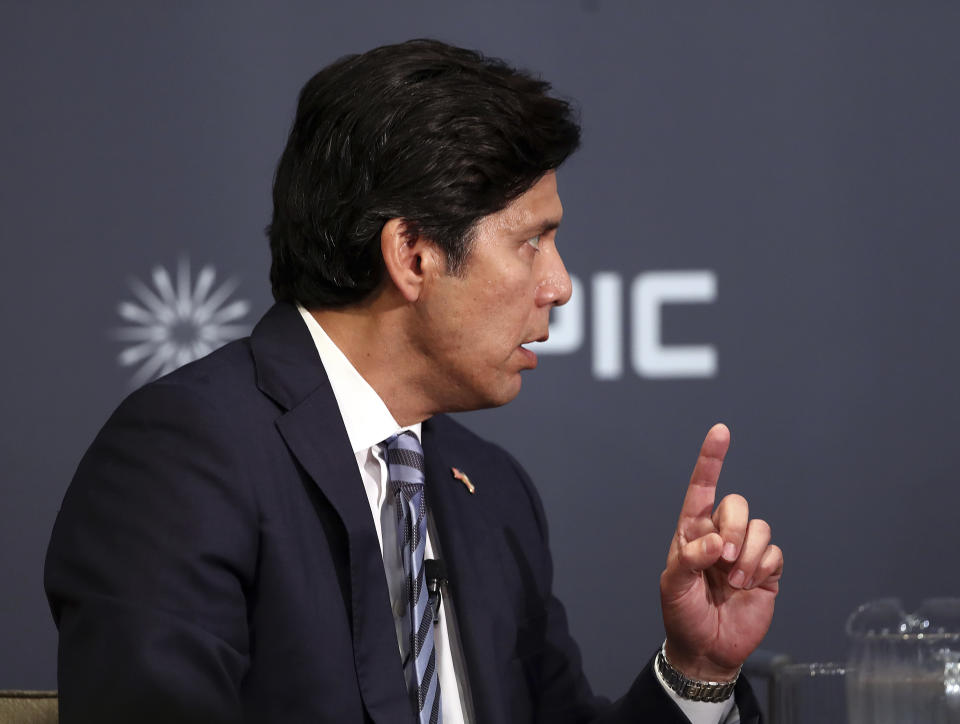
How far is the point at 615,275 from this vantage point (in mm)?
2807

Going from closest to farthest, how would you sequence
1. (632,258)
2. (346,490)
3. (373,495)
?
(346,490)
(373,495)
(632,258)

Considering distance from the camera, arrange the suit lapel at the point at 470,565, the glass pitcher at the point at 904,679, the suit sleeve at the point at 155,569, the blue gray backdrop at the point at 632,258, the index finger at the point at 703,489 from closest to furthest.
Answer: the suit sleeve at the point at 155,569, the glass pitcher at the point at 904,679, the index finger at the point at 703,489, the suit lapel at the point at 470,565, the blue gray backdrop at the point at 632,258

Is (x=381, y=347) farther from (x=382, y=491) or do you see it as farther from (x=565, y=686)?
(x=565, y=686)

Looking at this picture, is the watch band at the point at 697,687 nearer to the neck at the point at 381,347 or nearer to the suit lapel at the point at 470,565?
the suit lapel at the point at 470,565

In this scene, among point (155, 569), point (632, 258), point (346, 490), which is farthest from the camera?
point (632, 258)

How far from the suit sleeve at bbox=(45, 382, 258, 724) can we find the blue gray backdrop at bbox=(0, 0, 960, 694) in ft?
5.18

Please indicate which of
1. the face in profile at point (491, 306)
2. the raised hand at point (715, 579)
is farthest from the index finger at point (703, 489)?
the face in profile at point (491, 306)

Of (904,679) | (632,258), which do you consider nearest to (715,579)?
(904,679)

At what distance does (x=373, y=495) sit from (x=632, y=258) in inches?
59.7

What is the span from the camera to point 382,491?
1.43 m

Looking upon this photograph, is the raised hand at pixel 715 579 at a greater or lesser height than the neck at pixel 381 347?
lesser

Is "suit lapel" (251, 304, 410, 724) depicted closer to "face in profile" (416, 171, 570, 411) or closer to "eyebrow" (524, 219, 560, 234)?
"face in profile" (416, 171, 570, 411)

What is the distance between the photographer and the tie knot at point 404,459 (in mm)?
1439

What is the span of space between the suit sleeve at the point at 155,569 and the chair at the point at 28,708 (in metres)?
0.21
